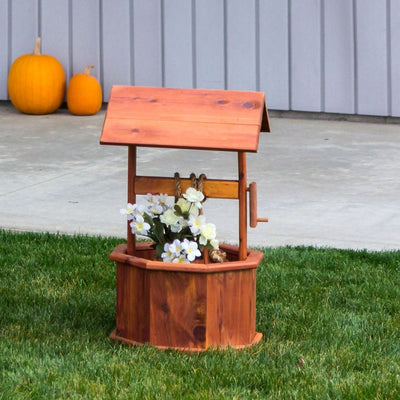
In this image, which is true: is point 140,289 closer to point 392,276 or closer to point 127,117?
point 127,117

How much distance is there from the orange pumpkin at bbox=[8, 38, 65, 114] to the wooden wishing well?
6.64 m

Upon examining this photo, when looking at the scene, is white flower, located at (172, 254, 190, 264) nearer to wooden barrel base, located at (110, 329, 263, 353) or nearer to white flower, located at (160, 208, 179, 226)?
white flower, located at (160, 208, 179, 226)

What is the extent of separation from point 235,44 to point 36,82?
2.04 meters

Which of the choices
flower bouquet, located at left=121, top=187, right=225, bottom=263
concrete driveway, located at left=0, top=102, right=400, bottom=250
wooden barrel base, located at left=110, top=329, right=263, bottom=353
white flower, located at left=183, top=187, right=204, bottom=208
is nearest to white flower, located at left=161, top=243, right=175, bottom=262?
flower bouquet, located at left=121, top=187, right=225, bottom=263

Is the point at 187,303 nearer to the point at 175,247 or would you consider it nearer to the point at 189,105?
the point at 175,247

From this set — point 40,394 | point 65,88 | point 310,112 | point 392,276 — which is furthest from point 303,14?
point 40,394

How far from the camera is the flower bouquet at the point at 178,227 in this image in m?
4.13

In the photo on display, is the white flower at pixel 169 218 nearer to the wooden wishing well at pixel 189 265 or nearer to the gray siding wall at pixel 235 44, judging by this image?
the wooden wishing well at pixel 189 265

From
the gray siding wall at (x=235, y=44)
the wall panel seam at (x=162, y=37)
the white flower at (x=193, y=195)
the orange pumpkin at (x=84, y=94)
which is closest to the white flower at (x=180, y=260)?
the white flower at (x=193, y=195)

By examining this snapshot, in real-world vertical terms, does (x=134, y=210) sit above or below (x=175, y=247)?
above

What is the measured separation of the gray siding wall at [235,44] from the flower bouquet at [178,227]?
20.9ft

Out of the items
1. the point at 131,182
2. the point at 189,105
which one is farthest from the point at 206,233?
the point at 189,105

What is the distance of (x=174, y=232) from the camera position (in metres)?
4.23

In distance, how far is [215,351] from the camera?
4.09 m
